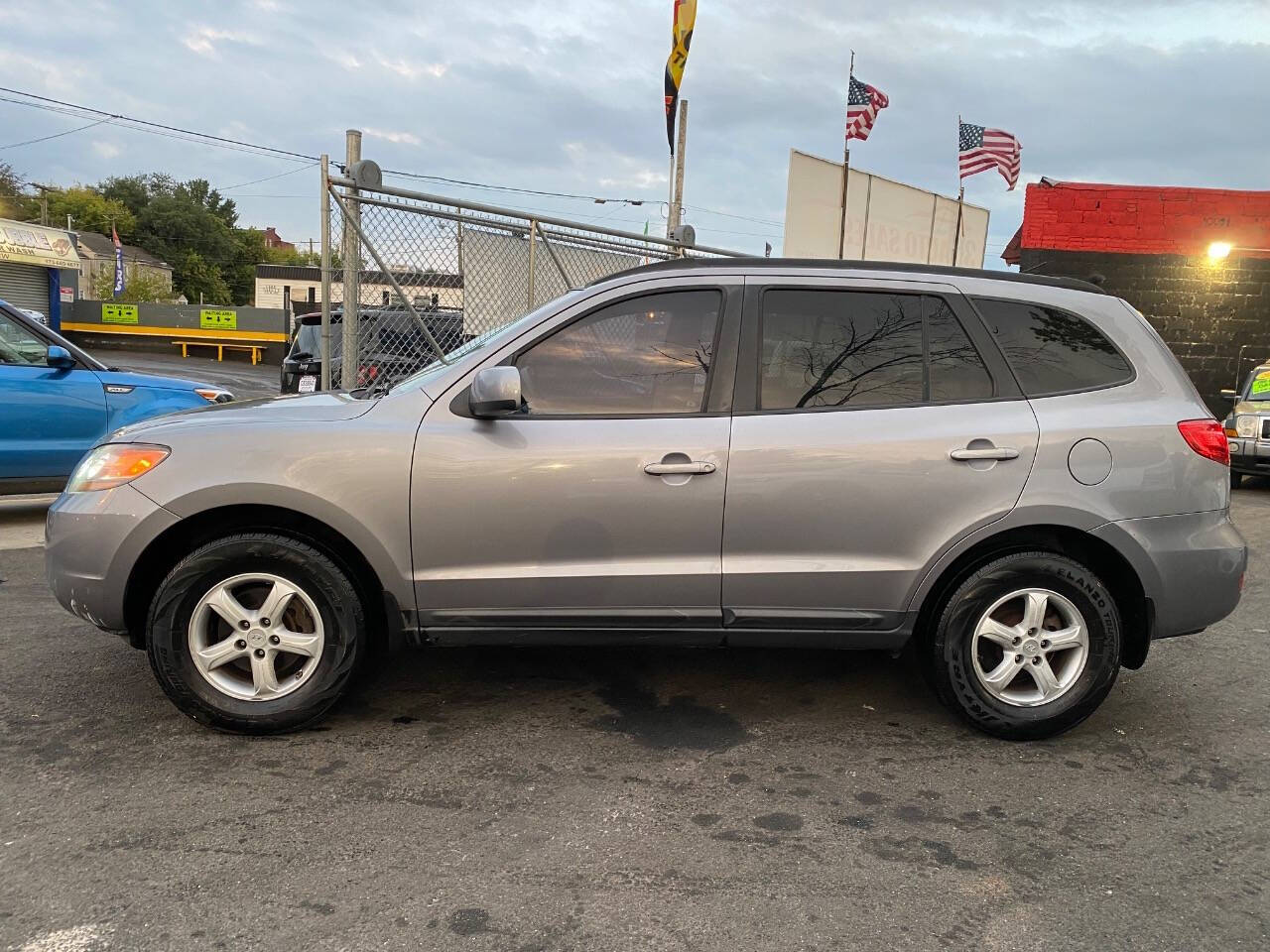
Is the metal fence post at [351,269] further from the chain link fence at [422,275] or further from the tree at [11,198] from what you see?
the tree at [11,198]

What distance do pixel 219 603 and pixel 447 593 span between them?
2.66 ft

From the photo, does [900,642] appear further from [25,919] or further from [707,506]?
[25,919]

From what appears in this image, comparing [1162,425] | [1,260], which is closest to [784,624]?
[1162,425]

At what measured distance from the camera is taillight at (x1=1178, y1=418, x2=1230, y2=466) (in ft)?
11.9

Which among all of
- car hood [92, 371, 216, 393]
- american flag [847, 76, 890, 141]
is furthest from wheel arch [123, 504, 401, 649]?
american flag [847, 76, 890, 141]

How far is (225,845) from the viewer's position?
2805 millimetres

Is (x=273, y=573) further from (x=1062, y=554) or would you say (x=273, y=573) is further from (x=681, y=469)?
(x=1062, y=554)

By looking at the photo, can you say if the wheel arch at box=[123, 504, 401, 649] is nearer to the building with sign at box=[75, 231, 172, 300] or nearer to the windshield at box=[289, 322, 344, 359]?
the windshield at box=[289, 322, 344, 359]

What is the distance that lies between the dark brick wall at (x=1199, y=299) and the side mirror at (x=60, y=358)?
15232mm

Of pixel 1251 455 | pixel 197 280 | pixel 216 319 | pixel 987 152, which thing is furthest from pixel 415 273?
pixel 197 280

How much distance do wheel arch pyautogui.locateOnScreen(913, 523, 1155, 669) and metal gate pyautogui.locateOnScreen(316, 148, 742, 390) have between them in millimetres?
4026

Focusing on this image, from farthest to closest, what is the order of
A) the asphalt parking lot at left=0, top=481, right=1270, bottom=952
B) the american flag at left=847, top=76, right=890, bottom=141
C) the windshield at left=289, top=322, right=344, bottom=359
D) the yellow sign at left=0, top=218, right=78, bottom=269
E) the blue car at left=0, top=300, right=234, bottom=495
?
the yellow sign at left=0, top=218, right=78, bottom=269 → the american flag at left=847, top=76, right=890, bottom=141 → the windshield at left=289, top=322, right=344, bottom=359 → the blue car at left=0, top=300, right=234, bottom=495 → the asphalt parking lot at left=0, top=481, right=1270, bottom=952

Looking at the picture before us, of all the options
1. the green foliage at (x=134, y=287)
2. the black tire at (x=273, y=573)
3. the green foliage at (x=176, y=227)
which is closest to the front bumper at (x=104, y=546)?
the black tire at (x=273, y=573)

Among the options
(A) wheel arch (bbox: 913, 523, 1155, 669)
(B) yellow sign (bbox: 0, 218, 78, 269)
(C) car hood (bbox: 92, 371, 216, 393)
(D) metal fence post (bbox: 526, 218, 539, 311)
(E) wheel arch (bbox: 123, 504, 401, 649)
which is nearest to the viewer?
(E) wheel arch (bbox: 123, 504, 401, 649)
